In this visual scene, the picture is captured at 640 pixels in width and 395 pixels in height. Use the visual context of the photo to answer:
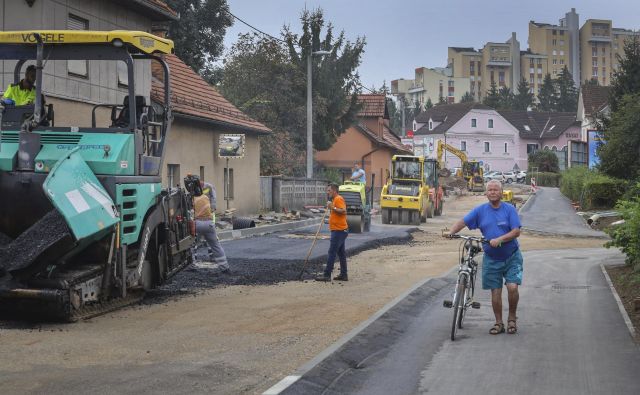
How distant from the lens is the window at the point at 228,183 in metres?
35.5

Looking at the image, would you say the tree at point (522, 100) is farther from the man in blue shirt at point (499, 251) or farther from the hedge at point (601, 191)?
the man in blue shirt at point (499, 251)

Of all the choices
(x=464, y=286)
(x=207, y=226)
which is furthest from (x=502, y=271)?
(x=207, y=226)

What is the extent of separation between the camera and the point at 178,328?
10.4 meters

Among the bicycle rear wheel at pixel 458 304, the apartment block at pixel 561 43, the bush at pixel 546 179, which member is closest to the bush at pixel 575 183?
the bush at pixel 546 179

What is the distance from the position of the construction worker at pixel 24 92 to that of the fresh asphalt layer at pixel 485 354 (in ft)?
17.0

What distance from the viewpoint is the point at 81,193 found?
33.7ft

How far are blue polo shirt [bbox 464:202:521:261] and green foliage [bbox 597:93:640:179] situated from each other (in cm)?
2076

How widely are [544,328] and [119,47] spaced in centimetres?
635

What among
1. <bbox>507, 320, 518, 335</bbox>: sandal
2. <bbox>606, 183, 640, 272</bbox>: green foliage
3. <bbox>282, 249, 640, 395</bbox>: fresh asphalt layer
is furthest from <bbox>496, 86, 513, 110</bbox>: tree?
<bbox>507, 320, 518, 335</bbox>: sandal

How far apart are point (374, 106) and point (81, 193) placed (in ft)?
185

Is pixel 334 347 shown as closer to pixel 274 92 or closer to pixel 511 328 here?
pixel 511 328

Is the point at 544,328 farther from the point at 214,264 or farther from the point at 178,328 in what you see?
the point at 214,264

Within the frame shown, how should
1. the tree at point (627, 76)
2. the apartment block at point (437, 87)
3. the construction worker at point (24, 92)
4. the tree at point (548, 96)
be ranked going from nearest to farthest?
the construction worker at point (24, 92) → the tree at point (627, 76) → the tree at point (548, 96) → the apartment block at point (437, 87)

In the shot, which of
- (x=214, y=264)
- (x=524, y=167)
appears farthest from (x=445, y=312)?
(x=524, y=167)
